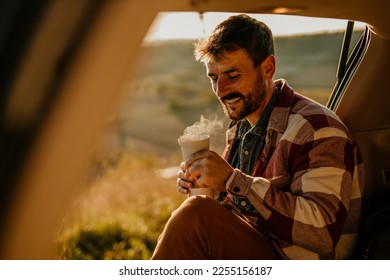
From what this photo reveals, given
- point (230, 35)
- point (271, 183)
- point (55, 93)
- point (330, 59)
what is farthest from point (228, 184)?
point (330, 59)

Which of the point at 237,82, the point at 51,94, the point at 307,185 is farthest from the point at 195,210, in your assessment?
the point at 51,94

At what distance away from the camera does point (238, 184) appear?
2131 mm

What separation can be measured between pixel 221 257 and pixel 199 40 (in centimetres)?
84

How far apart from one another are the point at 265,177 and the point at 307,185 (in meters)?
0.22

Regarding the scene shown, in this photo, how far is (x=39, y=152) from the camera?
1.35 metres

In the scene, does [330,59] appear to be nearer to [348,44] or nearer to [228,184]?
[348,44]

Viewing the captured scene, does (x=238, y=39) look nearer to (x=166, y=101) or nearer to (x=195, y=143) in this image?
(x=195, y=143)

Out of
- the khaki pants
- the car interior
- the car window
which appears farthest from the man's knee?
the car window

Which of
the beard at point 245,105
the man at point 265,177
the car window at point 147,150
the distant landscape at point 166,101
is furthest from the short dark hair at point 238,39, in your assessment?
the distant landscape at point 166,101

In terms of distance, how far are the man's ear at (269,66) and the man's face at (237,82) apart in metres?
0.03

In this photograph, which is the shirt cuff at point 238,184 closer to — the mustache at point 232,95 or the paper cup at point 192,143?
the paper cup at point 192,143

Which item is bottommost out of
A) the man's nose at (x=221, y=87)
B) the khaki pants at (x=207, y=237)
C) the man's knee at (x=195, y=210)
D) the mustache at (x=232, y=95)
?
the khaki pants at (x=207, y=237)

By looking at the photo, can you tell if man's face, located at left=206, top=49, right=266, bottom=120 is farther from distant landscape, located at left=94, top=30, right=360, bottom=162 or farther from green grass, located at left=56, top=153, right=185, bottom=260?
green grass, located at left=56, top=153, right=185, bottom=260

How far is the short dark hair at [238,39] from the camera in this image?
233 cm
